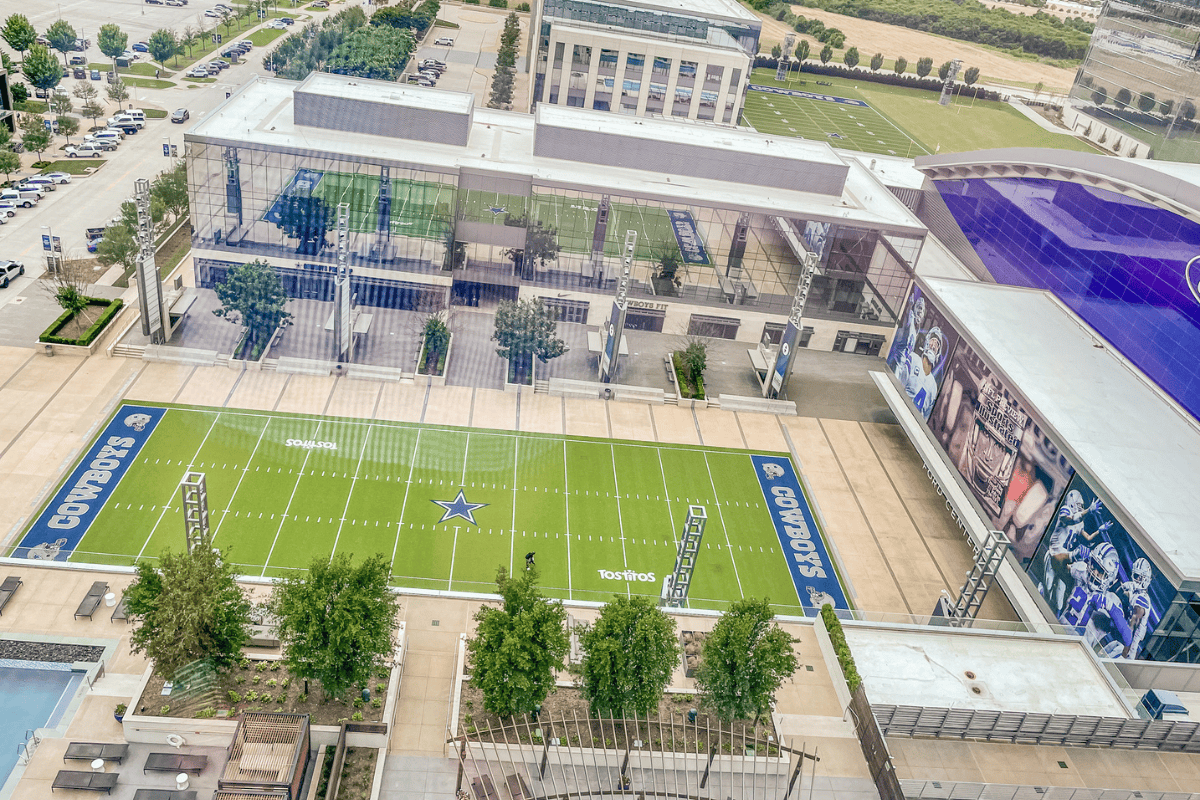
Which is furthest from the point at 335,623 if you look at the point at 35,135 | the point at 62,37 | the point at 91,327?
the point at 62,37

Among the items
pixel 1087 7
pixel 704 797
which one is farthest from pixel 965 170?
pixel 1087 7

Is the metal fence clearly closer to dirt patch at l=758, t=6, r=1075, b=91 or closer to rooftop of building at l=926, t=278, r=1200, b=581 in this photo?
rooftop of building at l=926, t=278, r=1200, b=581

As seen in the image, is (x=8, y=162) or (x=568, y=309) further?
(x=8, y=162)

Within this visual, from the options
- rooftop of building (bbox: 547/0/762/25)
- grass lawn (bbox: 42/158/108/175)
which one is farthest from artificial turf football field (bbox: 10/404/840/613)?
rooftop of building (bbox: 547/0/762/25)

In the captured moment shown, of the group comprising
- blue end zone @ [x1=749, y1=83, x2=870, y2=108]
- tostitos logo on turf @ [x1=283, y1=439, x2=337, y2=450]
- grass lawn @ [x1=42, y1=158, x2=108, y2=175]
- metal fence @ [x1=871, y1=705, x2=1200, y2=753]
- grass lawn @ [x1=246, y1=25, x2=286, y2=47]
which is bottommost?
tostitos logo on turf @ [x1=283, y1=439, x2=337, y2=450]

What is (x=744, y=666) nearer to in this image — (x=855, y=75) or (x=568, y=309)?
(x=568, y=309)

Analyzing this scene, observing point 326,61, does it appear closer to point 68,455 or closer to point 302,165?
point 302,165

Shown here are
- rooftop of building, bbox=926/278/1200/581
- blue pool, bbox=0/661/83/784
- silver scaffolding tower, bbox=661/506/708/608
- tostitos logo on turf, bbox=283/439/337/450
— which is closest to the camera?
blue pool, bbox=0/661/83/784
